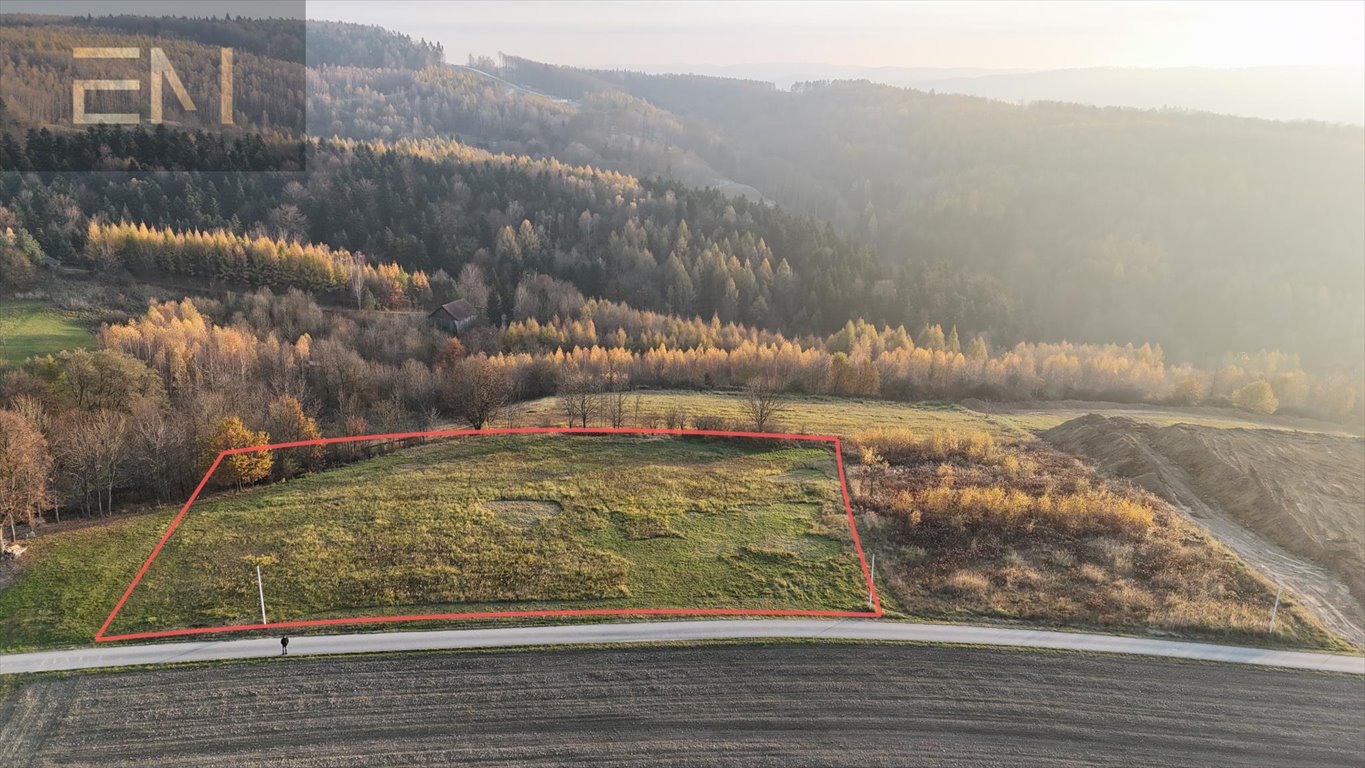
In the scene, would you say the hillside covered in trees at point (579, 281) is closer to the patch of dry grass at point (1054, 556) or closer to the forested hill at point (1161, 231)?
the forested hill at point (1161, 231)

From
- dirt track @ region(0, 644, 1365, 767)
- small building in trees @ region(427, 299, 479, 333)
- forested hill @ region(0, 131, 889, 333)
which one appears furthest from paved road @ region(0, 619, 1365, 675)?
forested hill @ region(0, 131, 889, 333)

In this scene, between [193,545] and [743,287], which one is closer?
[193,545]

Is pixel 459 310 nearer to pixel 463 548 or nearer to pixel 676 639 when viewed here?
pixel 463 548

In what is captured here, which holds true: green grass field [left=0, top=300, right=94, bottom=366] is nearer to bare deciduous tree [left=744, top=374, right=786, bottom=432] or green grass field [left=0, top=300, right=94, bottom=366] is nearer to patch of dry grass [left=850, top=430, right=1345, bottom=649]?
bare deciduous tree [left=744, top=374, right=786, bottom=432]

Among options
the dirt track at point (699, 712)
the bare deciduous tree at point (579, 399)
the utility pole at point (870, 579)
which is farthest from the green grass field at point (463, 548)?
the bare deciduous tree at point (579, 399)

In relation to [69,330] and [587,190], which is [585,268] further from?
[69,330]

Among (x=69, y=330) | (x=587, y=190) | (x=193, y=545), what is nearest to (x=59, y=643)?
(x=193, y=545)

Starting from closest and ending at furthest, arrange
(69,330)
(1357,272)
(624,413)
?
(624,413) < (69,330) < (1357,272)

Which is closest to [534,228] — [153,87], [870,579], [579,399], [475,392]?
[153,87]
